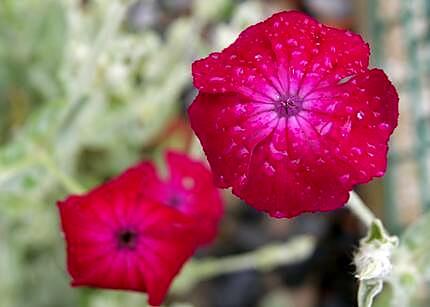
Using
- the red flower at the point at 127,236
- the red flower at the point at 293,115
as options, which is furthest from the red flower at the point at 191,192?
the red flower at the point at 293,115

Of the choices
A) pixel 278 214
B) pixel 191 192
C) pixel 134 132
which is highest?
pixel 134 132

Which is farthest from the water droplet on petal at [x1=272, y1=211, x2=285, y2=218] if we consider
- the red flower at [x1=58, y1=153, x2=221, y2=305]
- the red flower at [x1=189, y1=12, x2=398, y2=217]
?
the red flower at [x1=58, y1=153, x2=221, y2=305]

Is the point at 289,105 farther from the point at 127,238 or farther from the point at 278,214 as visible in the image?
the point at 127,238

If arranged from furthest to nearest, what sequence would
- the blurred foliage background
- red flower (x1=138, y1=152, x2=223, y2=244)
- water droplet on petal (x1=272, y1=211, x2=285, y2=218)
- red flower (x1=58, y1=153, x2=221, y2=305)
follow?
1. the blurred foliage background
2. red flower (x1=138, y1=152, x2=223, y2=244)
3. red flower (x1=58, y1=153, x2=221, y2=305)
4. water droplet on petal (x1=272, y1=211, x2=285, y2=218)

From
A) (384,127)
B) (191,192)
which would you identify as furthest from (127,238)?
(384,127)

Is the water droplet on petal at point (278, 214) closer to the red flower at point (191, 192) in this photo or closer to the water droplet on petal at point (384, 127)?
the water droplet on petal at point (384, 127)

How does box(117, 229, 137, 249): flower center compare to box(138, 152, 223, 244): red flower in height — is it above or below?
below

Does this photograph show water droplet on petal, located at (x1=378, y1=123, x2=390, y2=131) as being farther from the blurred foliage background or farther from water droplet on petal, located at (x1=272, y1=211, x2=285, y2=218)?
the blurred foliage background
